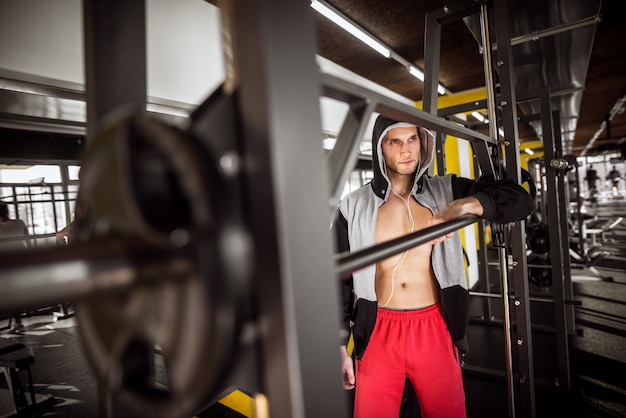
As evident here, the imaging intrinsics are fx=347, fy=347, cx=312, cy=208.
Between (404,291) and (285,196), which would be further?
(404,291)

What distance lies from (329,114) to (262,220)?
14.7ft

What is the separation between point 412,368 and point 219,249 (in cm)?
169

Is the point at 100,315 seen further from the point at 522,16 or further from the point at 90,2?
the point at 522,16

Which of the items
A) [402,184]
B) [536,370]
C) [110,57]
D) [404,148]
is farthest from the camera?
[536,370]

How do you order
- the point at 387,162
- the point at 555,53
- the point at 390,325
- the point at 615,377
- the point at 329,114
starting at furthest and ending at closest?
the point at 329,114, the point at 555,53, the point at 615,377, the point at 387,162, the point at 390,325

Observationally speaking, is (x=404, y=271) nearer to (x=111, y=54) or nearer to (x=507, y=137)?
(x=507, y=137)

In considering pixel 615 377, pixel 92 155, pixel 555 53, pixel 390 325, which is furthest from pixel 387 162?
pixel 555 53

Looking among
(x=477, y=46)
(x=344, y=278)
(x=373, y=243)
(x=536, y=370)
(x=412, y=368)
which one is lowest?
(x=536, y=370)

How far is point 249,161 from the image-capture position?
0.35m

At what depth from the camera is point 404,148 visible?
6.05 ft

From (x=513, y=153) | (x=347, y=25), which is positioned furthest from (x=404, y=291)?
(x=347, y=25)

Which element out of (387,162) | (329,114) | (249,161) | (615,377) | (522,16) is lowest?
(615,377)

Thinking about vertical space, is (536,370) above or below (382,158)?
below

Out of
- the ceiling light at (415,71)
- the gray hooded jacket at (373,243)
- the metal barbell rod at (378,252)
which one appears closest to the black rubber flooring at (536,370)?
the gray hooded jacket at (373,243)
